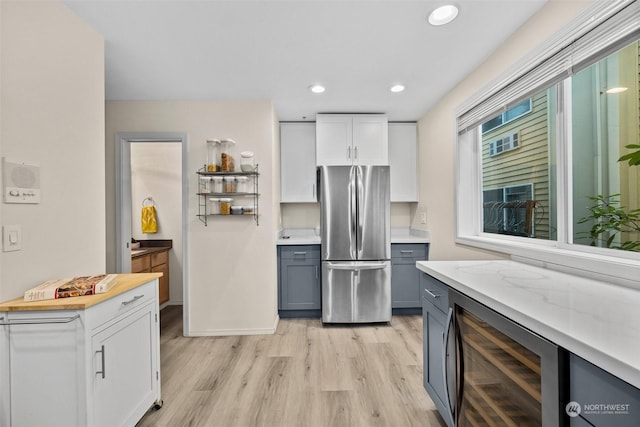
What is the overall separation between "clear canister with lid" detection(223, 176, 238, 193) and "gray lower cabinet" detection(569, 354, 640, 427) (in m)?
2.82

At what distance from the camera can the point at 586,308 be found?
3.26 ft

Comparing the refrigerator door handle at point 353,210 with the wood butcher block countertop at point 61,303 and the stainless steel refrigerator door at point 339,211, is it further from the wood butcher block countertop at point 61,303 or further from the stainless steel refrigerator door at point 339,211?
the wood butcher block countertop at point 61,303

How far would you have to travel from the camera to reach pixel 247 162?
9.95 feet

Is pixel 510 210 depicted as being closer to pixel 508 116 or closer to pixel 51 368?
pixel 508 116

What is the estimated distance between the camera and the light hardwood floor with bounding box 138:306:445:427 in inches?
72.0

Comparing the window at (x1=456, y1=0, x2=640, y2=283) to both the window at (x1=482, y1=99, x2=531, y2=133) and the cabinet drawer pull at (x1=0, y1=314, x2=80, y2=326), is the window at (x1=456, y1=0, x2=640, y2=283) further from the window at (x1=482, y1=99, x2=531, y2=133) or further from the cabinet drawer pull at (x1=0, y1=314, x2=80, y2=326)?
the cabinet drawer pull at (x1=0, y1=314, x2=80, y2=326)

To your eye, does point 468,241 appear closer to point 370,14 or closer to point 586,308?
point 586,308

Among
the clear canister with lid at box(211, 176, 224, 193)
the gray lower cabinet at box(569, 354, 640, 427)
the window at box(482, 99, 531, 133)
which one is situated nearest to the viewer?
the gray lower cabinet at box(569, 354, 640, 427)

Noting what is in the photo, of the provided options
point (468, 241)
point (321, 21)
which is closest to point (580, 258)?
point (468, 241)

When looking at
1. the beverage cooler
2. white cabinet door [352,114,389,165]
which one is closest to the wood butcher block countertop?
the beverage cooler

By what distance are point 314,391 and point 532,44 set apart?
268 cm

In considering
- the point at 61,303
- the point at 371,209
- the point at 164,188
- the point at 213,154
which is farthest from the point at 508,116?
the point at 164,188

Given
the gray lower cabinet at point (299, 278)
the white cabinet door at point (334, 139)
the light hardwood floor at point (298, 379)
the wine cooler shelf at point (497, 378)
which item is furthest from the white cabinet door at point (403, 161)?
the wine cooler shelf at point (497, 378)

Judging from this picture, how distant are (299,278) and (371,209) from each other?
3.77 feet
